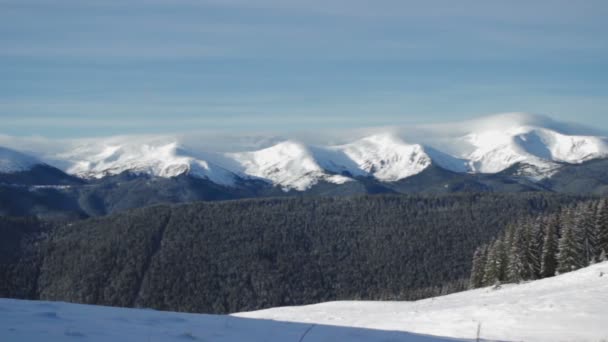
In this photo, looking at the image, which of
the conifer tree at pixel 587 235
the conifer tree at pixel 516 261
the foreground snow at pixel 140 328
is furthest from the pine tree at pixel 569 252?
the foreground snow at pixel 140 328

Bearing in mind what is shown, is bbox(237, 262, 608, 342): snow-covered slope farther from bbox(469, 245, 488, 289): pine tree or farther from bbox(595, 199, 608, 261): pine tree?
bbox(469, 245, 488, 289): pine tree

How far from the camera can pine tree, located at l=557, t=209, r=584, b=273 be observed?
49.8 metres

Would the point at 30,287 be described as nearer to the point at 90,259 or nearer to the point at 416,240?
the point at 90,259

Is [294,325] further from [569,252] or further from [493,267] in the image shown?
[493,267]

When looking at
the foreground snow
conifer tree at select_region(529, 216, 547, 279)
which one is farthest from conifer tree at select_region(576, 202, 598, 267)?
the foreground snow

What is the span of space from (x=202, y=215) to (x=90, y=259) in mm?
44157

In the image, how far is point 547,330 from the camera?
16.9m

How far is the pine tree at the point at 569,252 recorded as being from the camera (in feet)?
163

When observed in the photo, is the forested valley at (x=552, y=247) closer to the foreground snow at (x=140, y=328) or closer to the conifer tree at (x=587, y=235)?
the conifer tree at (x=587, y=235)

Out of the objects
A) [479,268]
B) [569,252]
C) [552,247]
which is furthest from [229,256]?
[569,252]

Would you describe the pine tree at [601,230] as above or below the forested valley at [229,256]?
above

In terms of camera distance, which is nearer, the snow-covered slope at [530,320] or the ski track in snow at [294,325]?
the ski track in snow at [294,325]

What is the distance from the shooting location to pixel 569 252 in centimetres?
5016

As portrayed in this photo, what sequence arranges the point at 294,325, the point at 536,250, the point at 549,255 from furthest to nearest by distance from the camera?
1. the point at 536,250
2. the point at 549,255
3. the point at 294,325
